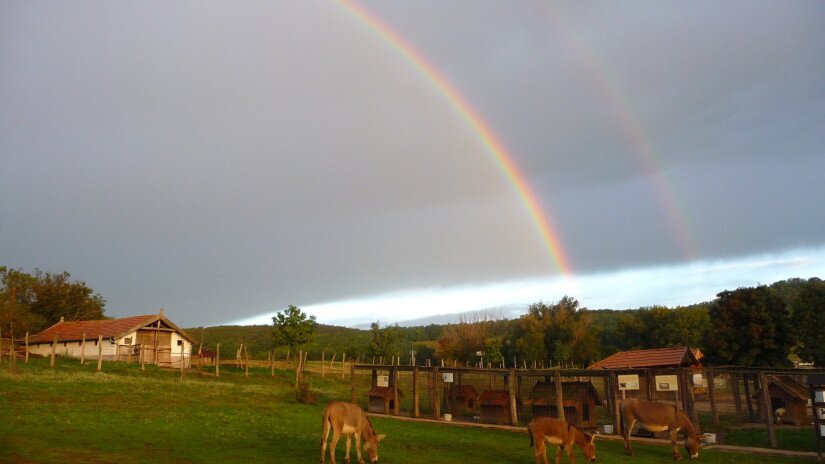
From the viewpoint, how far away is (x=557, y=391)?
28.5 meters

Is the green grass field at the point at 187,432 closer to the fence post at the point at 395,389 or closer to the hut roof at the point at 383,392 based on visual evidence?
the fence post at the point at 395,389

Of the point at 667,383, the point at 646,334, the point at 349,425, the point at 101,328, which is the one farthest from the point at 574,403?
the point at 646,334

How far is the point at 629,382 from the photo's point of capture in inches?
1016

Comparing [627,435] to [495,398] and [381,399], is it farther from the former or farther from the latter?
[381,399]

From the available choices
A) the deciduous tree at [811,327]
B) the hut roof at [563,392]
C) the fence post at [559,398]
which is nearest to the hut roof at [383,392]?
the hut roof at [563,392]

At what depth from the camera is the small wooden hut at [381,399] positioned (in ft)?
120

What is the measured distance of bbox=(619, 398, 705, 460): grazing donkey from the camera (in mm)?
20406

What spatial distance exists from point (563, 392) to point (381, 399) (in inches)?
493

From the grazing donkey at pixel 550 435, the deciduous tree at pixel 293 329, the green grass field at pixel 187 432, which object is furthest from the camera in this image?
the deciduous tree at pixel 293 329

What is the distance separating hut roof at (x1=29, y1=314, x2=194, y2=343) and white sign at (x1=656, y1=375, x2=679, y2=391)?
4887 cm

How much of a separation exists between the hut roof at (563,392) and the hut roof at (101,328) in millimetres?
42370

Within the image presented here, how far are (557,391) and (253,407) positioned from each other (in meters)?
15.9

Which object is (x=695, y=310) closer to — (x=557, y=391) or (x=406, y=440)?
(x=557, y=391)

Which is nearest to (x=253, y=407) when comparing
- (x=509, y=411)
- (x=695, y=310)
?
(x=509, y=411)
